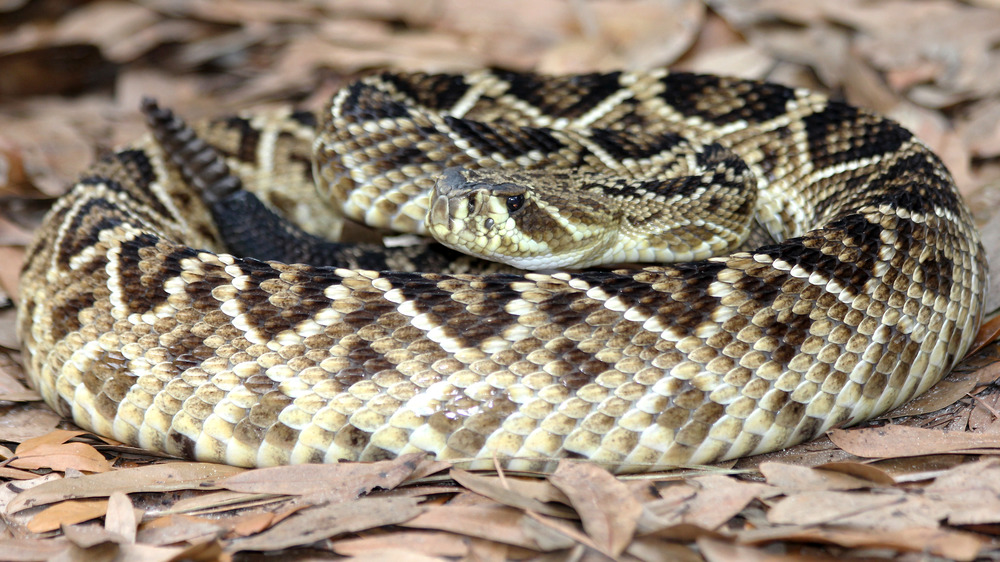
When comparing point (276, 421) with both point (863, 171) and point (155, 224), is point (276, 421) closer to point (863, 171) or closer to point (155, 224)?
point (155, 224)

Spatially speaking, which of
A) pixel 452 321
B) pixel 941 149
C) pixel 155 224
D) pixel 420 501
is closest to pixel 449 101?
pixel 155 224

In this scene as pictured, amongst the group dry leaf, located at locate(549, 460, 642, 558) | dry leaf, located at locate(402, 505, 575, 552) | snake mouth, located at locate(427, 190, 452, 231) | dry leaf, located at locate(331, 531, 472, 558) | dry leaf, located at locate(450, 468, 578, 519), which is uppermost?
snake mouth, located at locate(427, 190, 452, 231)

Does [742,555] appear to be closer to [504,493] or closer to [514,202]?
[504,493]

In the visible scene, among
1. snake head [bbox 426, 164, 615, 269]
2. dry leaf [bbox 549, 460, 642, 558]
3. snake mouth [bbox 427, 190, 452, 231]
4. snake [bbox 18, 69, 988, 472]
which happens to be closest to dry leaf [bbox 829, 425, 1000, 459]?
snake [bbox 18, 69, 988, 472]

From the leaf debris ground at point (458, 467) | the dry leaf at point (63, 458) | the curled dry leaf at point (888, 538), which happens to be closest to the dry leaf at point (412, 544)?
the leaf debris ground at point (458, 467)

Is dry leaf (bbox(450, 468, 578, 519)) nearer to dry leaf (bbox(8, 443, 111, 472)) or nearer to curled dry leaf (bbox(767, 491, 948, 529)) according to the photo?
curled dry leaf (bbox(767, 491, 948, 529))

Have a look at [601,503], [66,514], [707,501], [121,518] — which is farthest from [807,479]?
[66,514]

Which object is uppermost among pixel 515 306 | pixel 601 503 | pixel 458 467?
pixel 515 306

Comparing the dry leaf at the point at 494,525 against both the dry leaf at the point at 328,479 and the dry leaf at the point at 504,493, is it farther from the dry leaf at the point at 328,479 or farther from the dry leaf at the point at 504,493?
the dry leaf at the point at 328,479
